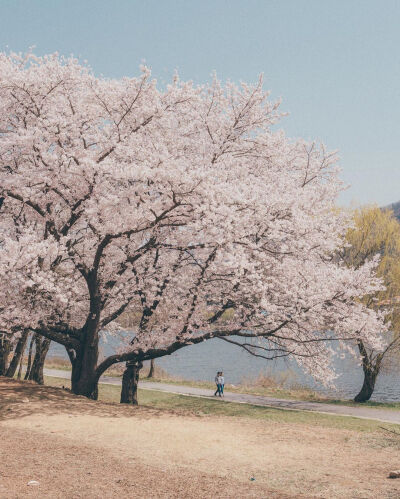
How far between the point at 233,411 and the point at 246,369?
79.2ft

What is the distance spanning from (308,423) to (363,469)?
7131 millimetres

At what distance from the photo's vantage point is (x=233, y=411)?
20344 millimetres

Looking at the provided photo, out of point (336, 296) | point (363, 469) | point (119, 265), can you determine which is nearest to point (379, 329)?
point (336, 296)

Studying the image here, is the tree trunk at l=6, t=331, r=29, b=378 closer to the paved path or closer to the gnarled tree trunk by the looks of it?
the paved path

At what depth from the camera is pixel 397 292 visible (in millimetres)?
28266

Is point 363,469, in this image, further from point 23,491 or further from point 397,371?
point 397,371

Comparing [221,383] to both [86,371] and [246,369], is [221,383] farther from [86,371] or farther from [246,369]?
[246,369]

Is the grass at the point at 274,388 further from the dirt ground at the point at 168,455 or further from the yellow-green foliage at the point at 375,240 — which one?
the dirt ground at the point at 168,455

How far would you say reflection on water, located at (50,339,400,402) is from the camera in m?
33.0

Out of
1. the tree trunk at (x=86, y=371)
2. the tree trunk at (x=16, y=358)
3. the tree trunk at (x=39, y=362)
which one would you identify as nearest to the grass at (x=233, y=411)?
the tree trunk at (x=86, y=371)

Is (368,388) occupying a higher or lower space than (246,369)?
lower

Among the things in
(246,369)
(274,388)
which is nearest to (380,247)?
(274,388)

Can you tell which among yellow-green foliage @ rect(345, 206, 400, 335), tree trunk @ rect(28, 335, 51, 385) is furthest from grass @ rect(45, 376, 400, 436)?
yellow-green foliage @ rect(345, 206, 400, 335)

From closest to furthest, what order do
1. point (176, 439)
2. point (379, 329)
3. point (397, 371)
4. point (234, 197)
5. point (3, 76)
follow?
point (176, 439)
point (234, 197)
point (3, 76)
point (379, 329)
point (397, 371)
